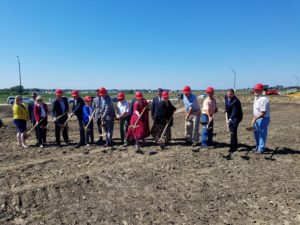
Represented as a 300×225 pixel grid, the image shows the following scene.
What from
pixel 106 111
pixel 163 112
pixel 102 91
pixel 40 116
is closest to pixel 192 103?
pixel 163 112

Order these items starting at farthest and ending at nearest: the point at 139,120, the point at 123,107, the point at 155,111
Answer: the point at 123,107 → the point at 155,111 → the point at 139,120

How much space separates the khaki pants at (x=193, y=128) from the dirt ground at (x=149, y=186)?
2.07ft

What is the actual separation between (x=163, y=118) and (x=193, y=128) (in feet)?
3.72

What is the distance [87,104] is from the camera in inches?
433

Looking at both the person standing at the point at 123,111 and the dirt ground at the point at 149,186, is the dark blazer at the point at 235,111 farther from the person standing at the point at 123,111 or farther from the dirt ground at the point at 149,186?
the person standing at the point at 123,111

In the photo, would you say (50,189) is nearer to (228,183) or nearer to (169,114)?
(228,183)

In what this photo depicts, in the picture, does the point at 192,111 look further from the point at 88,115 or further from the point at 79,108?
the point at 79,108

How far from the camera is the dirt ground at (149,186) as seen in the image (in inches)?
212

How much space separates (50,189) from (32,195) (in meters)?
0.41

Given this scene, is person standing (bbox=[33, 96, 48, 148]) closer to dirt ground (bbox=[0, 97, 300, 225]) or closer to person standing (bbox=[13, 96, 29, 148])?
person standing (bbox=[13, 96, 29, 148])

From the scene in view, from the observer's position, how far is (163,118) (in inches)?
411

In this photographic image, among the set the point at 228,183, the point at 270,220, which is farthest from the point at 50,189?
the point at 270,220

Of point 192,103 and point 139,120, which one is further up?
point 192,103

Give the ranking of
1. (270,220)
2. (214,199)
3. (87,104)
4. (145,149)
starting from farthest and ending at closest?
1. (87,104)
2. (145,149)
3. (214,199)
4. (270,220)
